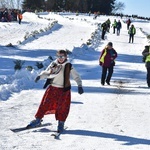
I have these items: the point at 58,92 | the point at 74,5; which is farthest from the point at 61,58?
the point at 74,5

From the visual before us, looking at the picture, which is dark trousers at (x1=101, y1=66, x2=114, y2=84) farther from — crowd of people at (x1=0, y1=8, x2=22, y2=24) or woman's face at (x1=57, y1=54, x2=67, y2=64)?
crowd of people at (x1=0, y1=8, x2=22, y2=24)

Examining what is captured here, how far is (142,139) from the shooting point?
301 inches

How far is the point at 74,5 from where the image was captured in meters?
91.4

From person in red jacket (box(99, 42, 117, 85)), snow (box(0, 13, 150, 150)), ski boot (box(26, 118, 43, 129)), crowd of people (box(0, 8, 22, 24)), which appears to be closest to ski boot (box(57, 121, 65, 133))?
snow (box(0, 13, 150, 150))

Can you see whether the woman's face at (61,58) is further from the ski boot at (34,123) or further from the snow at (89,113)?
the snow at (89,113)

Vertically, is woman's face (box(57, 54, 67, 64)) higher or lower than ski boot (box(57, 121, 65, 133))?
higher

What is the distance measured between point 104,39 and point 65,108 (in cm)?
2969

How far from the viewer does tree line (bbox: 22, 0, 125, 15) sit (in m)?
87.9

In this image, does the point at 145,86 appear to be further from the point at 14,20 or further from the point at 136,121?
the point at 14,20

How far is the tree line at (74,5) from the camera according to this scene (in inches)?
3460

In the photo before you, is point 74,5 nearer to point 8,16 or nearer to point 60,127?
point 8,16

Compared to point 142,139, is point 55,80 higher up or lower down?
higher up

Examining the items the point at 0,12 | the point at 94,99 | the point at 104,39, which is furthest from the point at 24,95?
the point at 0,12

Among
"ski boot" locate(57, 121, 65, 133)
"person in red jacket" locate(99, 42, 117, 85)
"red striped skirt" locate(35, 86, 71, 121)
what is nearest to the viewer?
"ski boot" locate(57, 121, 65, 133)
